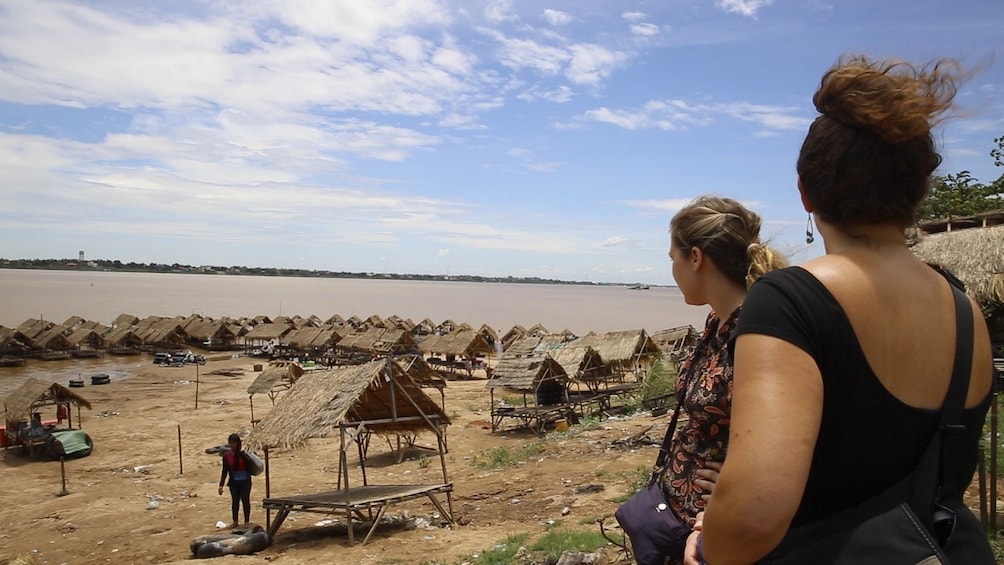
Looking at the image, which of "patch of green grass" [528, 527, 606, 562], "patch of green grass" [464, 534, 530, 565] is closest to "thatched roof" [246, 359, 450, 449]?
"patch of green grass" [464, 534, 530, 565]

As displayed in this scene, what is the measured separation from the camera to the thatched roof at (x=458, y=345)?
35812 millimetres

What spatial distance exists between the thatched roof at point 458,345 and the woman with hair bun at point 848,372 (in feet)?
112

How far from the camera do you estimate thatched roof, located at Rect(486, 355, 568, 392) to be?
1983cm

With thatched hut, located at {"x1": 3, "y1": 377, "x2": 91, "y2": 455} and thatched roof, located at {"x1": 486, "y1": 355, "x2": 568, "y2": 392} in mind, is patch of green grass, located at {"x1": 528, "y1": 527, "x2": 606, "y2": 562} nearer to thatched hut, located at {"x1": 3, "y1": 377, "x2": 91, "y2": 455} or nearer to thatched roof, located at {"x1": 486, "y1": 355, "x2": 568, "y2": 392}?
thatched roof, located at {"x1": 486, "y1": 355, "x2": 568, "y2": 392}

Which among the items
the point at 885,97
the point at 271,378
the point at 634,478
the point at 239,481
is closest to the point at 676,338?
the point at 271,378

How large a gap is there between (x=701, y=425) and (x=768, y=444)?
833 millimetres

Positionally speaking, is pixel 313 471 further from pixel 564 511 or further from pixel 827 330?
pixel 827 330

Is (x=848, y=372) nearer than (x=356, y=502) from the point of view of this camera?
Yes

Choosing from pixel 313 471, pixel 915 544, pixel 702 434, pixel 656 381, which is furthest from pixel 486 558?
pixel 656 381

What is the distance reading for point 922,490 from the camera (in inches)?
49.7

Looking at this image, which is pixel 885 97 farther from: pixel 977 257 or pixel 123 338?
pixel 123 338

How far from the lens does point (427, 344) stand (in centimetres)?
3700

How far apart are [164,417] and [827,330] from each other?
24.8m

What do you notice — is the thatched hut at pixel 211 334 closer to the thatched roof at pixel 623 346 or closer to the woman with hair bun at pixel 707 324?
the thatched roof at pixel 623 346
